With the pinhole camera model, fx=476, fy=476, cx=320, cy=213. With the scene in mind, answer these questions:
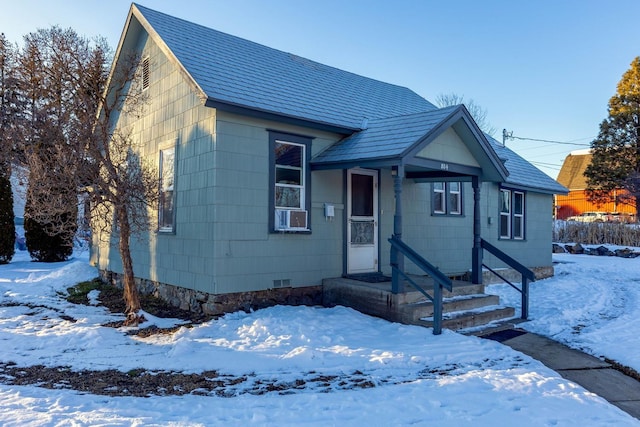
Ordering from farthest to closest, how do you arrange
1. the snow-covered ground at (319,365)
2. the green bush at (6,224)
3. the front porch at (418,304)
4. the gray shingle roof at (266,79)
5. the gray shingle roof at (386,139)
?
the green bush at (6,224) < the gray shingle roof at (266,79) < the gray shingle roof at (386,139) < the front porch at (418,304) < the snow-covered ground at (319,365)

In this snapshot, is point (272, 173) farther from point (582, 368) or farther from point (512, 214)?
point (512, 214)

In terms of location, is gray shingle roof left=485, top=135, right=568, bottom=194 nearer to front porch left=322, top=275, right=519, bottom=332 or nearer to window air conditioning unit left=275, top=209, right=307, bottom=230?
front porch left=322, top=275, right=519, bottom=332

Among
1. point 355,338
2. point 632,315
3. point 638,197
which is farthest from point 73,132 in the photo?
point 638,197

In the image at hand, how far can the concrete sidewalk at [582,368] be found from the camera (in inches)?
206

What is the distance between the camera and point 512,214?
583 inches

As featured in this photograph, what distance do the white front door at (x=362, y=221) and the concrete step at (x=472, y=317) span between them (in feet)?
8.12

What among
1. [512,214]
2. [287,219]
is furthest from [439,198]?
[287,219]

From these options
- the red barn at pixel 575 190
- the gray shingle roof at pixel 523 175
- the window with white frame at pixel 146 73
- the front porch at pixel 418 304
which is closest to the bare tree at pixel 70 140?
the window with white frame at pixel 146 73

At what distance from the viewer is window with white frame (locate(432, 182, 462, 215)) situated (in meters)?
12.1

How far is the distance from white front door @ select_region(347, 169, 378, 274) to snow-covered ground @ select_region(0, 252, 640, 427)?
1713 millimetres

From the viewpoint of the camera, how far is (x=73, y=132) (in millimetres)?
8141

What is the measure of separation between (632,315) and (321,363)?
7022 millimetres

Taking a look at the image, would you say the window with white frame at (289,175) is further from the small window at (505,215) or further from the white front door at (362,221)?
the small window at (505,215)

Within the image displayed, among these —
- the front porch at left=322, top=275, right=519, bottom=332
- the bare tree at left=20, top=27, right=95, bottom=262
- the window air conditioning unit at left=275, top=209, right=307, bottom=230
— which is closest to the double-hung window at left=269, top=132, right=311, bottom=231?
the window air conditioning unit at left=275, top=209, right=307, bottom=230
